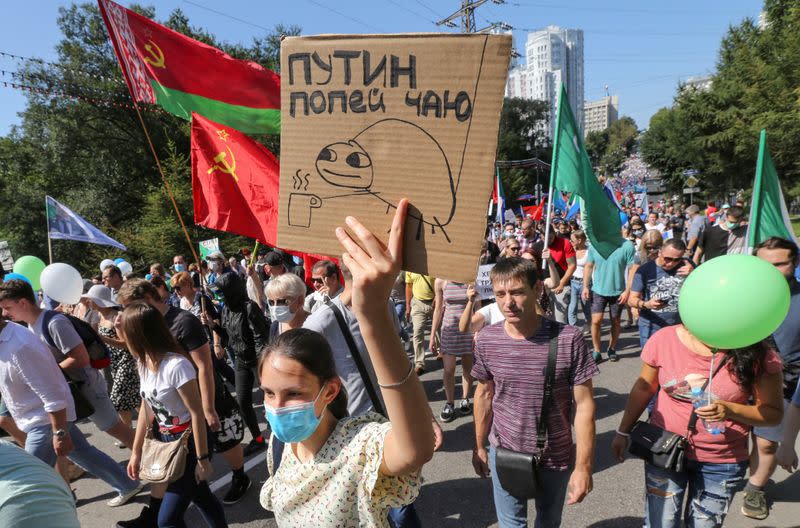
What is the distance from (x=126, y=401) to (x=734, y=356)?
5.08 meters

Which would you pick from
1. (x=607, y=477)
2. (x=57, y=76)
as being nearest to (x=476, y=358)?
(x=607, y=477)

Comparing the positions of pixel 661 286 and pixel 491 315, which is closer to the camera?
pixel 491 315

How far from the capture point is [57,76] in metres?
23.4

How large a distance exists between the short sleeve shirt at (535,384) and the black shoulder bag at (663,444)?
344 mm

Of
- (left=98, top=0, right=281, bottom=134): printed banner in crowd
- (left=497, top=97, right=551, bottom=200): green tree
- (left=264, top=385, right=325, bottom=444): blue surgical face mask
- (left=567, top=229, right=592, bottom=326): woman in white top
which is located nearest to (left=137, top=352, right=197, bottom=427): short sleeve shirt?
(left=264, top=385, right=325, bottom=444): blue surgical face mask

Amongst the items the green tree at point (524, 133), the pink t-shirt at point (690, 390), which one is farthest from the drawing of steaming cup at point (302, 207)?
the green tree at point (524, 133)

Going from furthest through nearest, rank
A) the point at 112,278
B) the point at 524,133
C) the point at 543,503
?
the point at 524,133
the point at 112,278
the point at 543,503

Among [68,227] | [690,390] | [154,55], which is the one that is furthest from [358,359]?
[68,227]

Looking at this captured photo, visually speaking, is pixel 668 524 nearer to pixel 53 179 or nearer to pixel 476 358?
pixel 476 358

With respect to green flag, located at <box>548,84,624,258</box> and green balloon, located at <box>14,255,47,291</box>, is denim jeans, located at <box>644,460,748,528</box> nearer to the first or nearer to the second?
green flag, located at <box>548,84,624,258</box>

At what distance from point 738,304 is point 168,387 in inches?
115

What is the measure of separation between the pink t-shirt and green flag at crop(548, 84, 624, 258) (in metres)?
2.57

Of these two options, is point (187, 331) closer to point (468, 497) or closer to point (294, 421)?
point (294, 421)

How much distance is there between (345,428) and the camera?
66.1 inches
